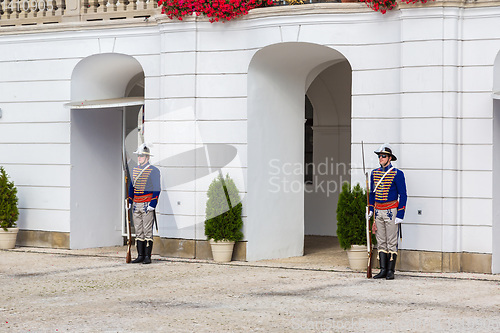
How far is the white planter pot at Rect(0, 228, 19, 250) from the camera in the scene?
15.1 metres

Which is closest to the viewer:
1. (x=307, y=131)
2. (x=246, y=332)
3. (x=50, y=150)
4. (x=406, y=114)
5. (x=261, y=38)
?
(x=246, y=332)

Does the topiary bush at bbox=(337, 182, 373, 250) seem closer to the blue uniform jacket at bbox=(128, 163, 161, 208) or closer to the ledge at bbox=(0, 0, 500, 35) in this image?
the ledge at bbox=(0, 0, 500, 35)

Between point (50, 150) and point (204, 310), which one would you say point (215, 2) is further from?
point (204, 310)

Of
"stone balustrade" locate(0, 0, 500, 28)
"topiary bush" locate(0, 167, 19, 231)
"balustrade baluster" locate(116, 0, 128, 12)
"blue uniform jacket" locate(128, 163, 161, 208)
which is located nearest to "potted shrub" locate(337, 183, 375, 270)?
"blue uniform jacket" locate(128, 163, 161, 208)

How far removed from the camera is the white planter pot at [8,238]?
15094mm

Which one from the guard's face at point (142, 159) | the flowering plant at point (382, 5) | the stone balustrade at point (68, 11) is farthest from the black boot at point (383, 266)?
the stone balustrade at point (68, 11)

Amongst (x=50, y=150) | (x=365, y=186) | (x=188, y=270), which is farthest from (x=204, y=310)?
(x=50, y=150)

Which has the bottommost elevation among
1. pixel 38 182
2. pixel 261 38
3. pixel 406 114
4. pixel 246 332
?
pixel 246 332

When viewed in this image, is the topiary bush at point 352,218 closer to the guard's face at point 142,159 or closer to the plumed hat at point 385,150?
the plumed hat at point 385,150

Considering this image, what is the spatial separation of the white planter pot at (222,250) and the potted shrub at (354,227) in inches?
70.6

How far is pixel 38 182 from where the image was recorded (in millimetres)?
15273

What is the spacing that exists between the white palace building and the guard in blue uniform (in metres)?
0.65

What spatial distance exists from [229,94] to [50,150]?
3.51 m

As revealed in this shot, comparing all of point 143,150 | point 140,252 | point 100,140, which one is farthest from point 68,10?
point 140,252
